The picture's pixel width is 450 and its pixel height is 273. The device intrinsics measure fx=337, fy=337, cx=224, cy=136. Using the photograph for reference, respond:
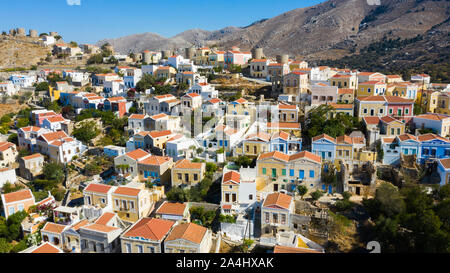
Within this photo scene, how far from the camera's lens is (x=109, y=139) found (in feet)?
103

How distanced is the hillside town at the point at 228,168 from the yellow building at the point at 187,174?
70 millimetres

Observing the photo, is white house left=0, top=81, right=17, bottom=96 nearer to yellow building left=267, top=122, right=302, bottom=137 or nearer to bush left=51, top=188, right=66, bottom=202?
bush left=51, top=188, right=66, bottom=202

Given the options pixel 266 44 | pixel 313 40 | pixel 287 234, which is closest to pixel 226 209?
pixel 287 234

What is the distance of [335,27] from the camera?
10506cm

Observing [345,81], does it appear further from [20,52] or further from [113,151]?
[20,52]

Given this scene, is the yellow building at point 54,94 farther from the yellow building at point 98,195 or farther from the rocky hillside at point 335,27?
the rocky hillside at point 335,27

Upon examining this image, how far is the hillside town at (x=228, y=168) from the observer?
17.8 metres

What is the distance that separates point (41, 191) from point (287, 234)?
1848 centimetres

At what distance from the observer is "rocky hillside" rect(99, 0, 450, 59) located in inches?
3499

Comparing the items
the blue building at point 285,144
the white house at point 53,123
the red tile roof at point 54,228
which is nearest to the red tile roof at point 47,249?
→ the red tile roof at point 54,228

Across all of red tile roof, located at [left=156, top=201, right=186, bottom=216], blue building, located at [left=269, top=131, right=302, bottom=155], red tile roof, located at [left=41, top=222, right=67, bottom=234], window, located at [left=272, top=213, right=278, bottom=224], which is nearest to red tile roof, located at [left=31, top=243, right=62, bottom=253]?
red tile roof, located at [left=41, top=222, right=67, bottom=234]

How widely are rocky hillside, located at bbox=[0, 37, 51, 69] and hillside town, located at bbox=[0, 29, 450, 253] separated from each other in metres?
27.5

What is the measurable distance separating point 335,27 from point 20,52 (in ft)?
282
